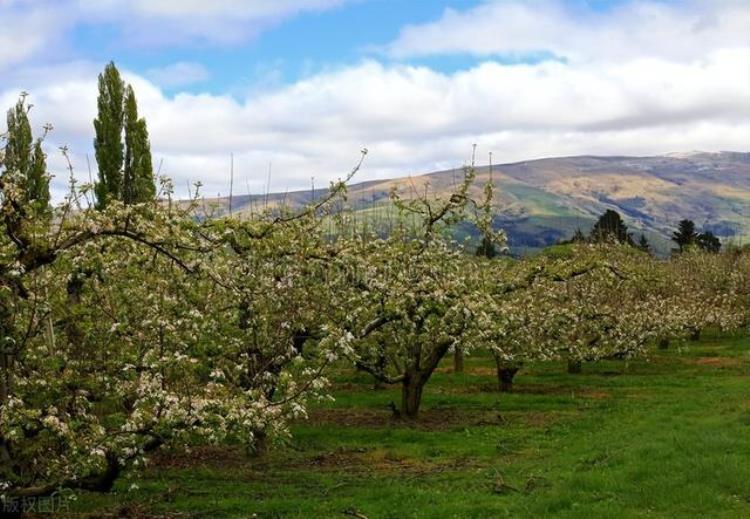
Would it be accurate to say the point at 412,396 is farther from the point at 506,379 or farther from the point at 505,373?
the point at 506,379

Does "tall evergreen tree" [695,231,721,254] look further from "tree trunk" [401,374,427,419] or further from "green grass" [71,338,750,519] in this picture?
"tree trunk" [401,374,427,419]

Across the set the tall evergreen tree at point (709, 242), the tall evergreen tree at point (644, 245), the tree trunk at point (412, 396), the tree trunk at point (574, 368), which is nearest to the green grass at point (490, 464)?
the tree trunk at point (412, 396)

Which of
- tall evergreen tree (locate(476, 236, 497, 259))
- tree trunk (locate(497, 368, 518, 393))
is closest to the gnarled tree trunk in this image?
tall evergreen tree (locate(476, 236, 497, 259))

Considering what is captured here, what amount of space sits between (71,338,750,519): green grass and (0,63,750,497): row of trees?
1.82m

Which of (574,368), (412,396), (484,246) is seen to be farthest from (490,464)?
(574,368)

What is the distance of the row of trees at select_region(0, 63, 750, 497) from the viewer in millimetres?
14258

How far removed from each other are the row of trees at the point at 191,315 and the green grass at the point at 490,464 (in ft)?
5.98

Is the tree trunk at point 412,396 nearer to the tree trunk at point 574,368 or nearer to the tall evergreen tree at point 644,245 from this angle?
the tree trunk at point 574,368

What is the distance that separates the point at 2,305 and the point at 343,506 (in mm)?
9797

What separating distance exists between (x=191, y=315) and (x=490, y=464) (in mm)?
11928

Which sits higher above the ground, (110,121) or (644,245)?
(110,121)

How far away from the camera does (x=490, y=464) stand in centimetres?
2434

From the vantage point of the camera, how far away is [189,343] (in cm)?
1944

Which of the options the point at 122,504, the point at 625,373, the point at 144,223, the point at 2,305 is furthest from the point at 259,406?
the point at 625,373
